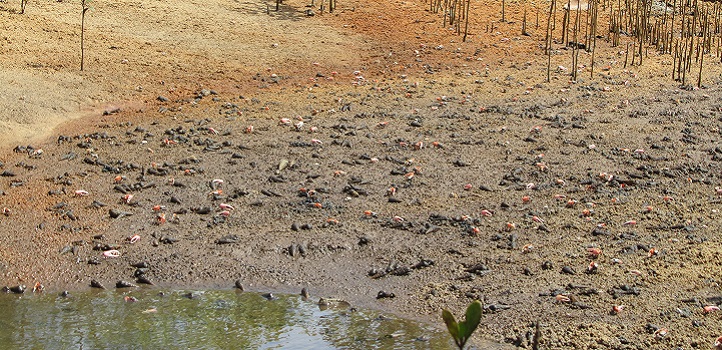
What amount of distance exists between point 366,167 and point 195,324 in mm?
3456

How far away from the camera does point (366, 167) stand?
33.8 ft

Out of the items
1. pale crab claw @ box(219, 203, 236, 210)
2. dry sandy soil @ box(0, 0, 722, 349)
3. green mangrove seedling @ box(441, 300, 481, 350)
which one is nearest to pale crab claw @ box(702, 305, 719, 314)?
dry sandy soil @ box(0, 0, 722, 349)

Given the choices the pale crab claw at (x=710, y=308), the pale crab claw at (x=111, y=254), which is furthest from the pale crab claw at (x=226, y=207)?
the pale crab claw at (x=710, y=308)

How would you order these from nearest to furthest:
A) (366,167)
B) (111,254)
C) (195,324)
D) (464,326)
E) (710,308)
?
(464,326)
(710,308)
(195,324)
(111,254)
(366,167)

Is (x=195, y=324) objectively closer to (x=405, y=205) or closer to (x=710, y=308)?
(x=405, y=205)

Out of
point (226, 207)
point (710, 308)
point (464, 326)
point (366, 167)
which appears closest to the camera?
point (464, 326)

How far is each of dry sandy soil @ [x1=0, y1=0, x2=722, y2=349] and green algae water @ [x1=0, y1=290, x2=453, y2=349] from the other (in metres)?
0.26

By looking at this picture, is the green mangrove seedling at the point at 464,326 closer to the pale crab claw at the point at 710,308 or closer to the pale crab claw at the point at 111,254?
the pale crab claw at the point at 710,308

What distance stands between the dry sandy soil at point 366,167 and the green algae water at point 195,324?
0.26 meters

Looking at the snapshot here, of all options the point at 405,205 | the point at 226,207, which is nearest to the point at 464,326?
the point at 405,205

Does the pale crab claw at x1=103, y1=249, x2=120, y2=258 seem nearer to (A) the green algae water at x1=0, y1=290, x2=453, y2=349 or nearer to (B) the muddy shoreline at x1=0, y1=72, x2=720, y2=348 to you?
(B) the muddy shoreline at x1=0, y1=72, x2=720, y2=348

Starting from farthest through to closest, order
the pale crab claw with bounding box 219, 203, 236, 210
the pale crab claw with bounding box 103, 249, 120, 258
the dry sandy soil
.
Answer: the pale crab claw with bounding box 219, 203, 236, 210
the pale crab claw with bounding box 103, 249, 120, 258
the dry sandy soil

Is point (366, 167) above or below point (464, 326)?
below

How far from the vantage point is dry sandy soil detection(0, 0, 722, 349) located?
25.4ft
